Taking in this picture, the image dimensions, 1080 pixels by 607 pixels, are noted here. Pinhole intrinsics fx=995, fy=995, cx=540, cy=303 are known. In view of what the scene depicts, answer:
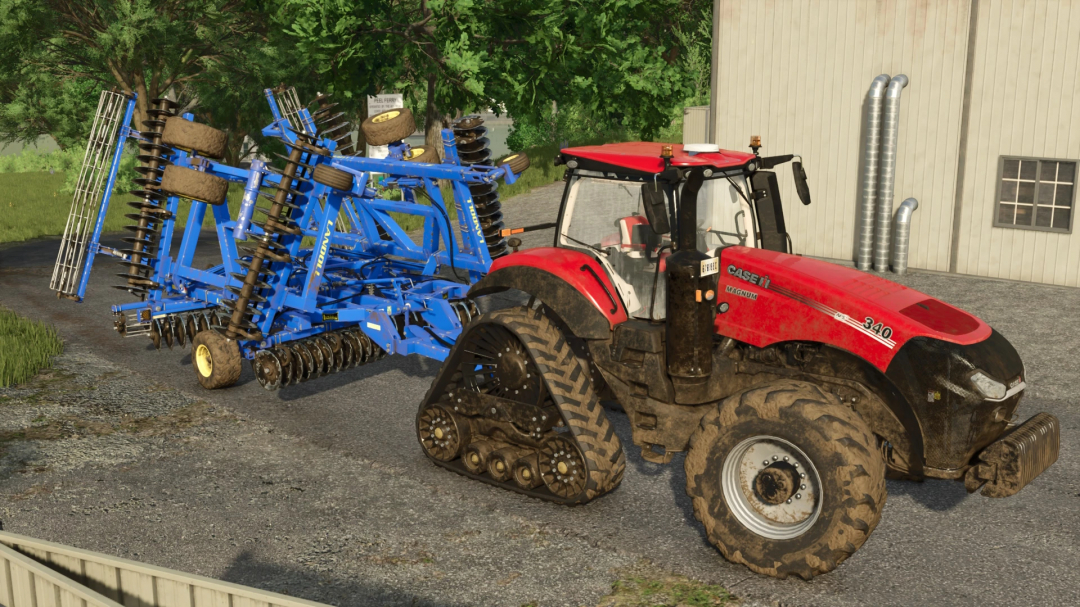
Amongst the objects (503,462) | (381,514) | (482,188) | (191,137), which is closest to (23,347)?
(191,137)

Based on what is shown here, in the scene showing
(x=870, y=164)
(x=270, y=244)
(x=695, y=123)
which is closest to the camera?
(x=270, y=244)

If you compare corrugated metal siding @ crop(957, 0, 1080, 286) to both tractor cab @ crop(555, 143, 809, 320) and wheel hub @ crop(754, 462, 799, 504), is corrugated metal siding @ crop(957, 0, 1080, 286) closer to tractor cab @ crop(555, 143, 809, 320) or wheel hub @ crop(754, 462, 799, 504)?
tractor cab @ crop(555, 143, 809, 320)

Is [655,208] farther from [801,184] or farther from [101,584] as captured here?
[101,584]

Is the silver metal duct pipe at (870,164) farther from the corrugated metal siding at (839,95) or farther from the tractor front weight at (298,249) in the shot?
the tractor front weight at (298,249)

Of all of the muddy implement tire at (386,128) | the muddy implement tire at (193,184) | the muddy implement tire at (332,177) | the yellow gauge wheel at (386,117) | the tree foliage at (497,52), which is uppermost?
the tree foliage at (497,52)

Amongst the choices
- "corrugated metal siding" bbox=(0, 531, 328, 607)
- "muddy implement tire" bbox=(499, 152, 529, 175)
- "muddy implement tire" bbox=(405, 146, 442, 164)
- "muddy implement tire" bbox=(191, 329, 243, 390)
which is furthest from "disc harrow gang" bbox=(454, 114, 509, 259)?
"corrugated metal siding" bbox=(0, 531, 328, 607)

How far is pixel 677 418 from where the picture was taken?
6359mm

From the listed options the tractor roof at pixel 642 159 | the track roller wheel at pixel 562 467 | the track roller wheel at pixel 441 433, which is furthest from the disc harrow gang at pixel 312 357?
the tractor roof at pixel 642 159

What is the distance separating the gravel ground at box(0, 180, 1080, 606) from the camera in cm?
571

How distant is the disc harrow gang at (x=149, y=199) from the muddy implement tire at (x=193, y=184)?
67cm

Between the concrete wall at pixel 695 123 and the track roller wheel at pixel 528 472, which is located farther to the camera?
the concrete wall at pixel 695 123

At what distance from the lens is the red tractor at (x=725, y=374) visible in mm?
5480

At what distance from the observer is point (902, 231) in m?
14.9

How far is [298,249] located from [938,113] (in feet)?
32.9
